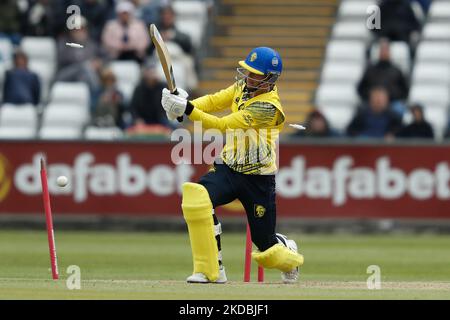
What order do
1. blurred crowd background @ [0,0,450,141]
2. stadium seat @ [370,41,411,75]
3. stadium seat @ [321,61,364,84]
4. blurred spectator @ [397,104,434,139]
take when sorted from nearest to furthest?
blurred spectator @ [397,104,434,139], blurred crowd background @ [0,0,450,141], stadium seat @ [370,41,411,75], stadium seat @ [321,61,364,84]

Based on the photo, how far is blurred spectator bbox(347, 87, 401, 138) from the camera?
21.8 meters

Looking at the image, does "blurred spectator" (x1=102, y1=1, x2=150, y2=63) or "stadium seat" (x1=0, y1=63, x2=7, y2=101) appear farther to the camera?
"blurred spectator" (x1=102, y1=1, x2=150, y2=63)

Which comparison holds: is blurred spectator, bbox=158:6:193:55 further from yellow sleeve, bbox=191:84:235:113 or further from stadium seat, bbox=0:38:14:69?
yellow sleeve, bbox=191:84:235:113

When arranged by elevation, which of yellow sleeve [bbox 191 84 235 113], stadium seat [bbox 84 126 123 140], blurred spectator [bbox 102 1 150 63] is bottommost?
stadium seat [bbox 84 126 123 140]

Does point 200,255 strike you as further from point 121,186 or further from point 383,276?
point 121,186

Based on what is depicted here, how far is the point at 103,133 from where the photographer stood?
2177 centimetres

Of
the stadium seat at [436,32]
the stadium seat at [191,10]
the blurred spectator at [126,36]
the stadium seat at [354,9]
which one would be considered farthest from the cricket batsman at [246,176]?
the stadium seat at [191,10]

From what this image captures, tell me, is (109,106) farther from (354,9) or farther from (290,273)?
(290,273)

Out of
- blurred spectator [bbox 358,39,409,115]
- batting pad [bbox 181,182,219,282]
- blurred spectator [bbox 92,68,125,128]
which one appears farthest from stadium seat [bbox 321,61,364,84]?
batting pad [bbox 181,182,219,282]

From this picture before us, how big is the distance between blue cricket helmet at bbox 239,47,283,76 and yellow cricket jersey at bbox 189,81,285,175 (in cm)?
23

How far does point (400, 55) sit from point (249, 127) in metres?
11.5

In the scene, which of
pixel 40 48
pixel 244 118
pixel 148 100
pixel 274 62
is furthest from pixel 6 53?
pixel 244 118

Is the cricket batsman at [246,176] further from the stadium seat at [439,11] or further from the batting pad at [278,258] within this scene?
the stadium seat at [439,11]

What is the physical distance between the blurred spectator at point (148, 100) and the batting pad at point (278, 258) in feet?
32.1
